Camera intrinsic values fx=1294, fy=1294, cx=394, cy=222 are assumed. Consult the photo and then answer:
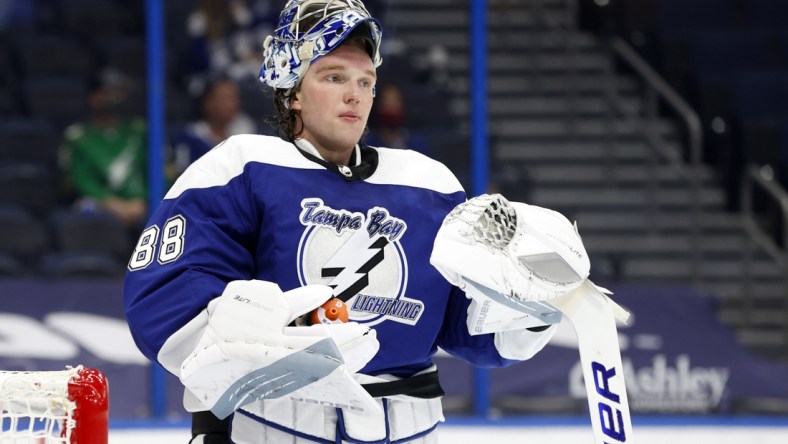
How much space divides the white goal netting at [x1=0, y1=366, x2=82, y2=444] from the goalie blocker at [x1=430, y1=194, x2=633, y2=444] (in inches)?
21.1

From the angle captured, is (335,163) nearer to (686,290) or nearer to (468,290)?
(468,290)

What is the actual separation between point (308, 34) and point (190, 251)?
0.41 metres

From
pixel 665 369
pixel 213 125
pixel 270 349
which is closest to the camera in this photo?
pixel 270 349

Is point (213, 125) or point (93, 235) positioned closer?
point (93, 235)

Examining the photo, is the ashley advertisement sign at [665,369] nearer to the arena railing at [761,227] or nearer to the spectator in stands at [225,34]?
the arena railing at [761,227]

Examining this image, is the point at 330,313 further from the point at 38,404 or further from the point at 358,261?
the point at 38,404

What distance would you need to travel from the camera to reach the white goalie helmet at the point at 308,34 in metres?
2.05

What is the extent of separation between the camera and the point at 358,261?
6.61ft

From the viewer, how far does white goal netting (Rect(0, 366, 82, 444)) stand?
1.74 m

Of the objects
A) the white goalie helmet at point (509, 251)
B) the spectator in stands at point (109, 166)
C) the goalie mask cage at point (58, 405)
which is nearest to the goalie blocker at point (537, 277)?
the white goalie helmet at point (509, 251)

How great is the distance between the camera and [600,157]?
635 centimetres

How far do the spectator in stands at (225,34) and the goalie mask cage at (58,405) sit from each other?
4.36 metres

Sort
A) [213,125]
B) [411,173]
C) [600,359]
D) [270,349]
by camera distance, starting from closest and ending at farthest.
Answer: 1. [270,349]
2. [600,359]
3. [411,173]
4. [213,125]

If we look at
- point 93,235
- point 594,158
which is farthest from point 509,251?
point 594,158
